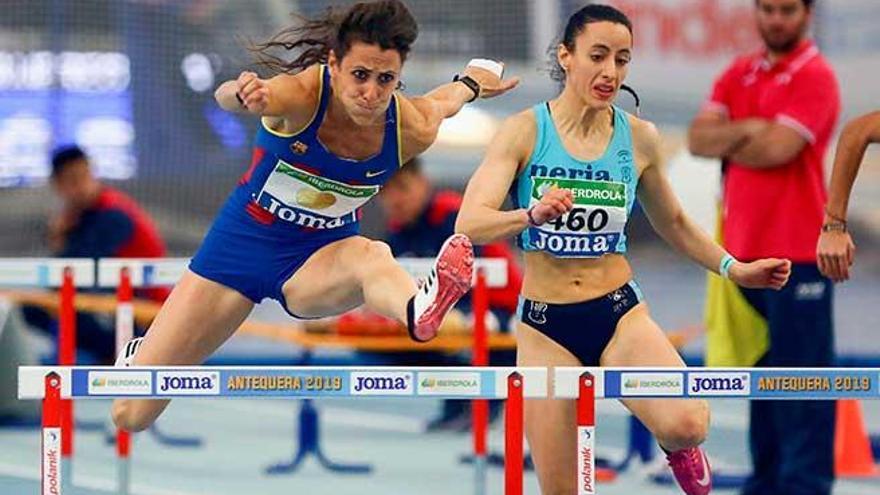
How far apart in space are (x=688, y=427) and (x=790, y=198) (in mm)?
2508

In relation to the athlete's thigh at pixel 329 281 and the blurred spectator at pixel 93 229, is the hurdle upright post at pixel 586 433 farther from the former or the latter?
the blurred spectator at pixel 93 229

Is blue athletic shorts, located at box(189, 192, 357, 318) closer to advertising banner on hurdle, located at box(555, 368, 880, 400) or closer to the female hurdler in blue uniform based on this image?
A: the female hurdler in blue uniform

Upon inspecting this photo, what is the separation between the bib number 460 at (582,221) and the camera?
6.52m

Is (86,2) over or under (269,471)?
over

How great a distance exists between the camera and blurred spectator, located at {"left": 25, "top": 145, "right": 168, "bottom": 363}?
11617mm

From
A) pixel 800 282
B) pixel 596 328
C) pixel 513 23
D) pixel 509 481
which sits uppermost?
pixel 513 23

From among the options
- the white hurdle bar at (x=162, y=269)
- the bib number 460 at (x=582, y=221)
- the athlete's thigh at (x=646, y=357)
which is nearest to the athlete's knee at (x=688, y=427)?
the athlete's thigh at (x=646, y=357)

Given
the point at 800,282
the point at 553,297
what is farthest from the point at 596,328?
the point at 800,282

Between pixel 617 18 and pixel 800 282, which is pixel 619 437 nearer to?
pixel 800 282

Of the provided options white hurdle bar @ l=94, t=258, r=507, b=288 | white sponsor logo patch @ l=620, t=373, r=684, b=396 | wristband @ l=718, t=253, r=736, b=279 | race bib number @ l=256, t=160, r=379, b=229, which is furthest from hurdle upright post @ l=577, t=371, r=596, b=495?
white hurdle bar @ l=94, t=258, r=507, b=288

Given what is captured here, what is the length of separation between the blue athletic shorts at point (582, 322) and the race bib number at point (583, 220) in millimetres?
164

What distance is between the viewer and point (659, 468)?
994 cm

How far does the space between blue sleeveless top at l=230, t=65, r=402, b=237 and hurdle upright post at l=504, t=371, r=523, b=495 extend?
102cm

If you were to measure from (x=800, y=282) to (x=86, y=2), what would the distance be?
5438 millimetres
